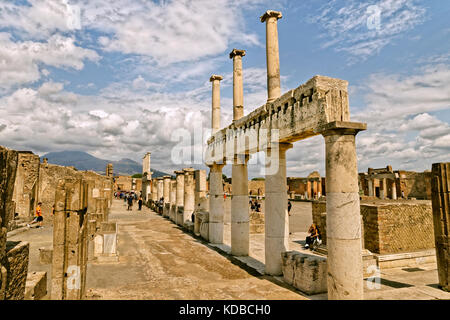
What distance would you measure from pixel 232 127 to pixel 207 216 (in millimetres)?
5468

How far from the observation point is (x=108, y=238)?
10.3 meters

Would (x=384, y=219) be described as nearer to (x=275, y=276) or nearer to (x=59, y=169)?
(x=275, y=276)

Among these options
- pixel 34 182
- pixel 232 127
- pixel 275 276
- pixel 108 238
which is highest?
pixel 232 127

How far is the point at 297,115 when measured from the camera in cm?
784

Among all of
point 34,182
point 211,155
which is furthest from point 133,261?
point 34,182

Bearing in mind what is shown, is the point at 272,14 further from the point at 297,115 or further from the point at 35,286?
the point at 35,286

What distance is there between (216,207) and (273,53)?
7677 mm

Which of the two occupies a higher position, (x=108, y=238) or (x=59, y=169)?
(x=59, y=169)

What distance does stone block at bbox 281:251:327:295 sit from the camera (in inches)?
287

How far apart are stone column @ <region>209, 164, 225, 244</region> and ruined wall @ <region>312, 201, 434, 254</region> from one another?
618 cm

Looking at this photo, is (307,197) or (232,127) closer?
(232,127)

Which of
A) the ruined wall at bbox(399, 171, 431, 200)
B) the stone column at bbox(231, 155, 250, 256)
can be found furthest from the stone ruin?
the ruined wall at bbox(399, 171, 431, 200)

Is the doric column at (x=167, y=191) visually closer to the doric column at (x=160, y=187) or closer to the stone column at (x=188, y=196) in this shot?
the doric column at (x=160, y=187)

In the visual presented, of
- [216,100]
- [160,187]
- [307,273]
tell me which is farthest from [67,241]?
[160,187]
